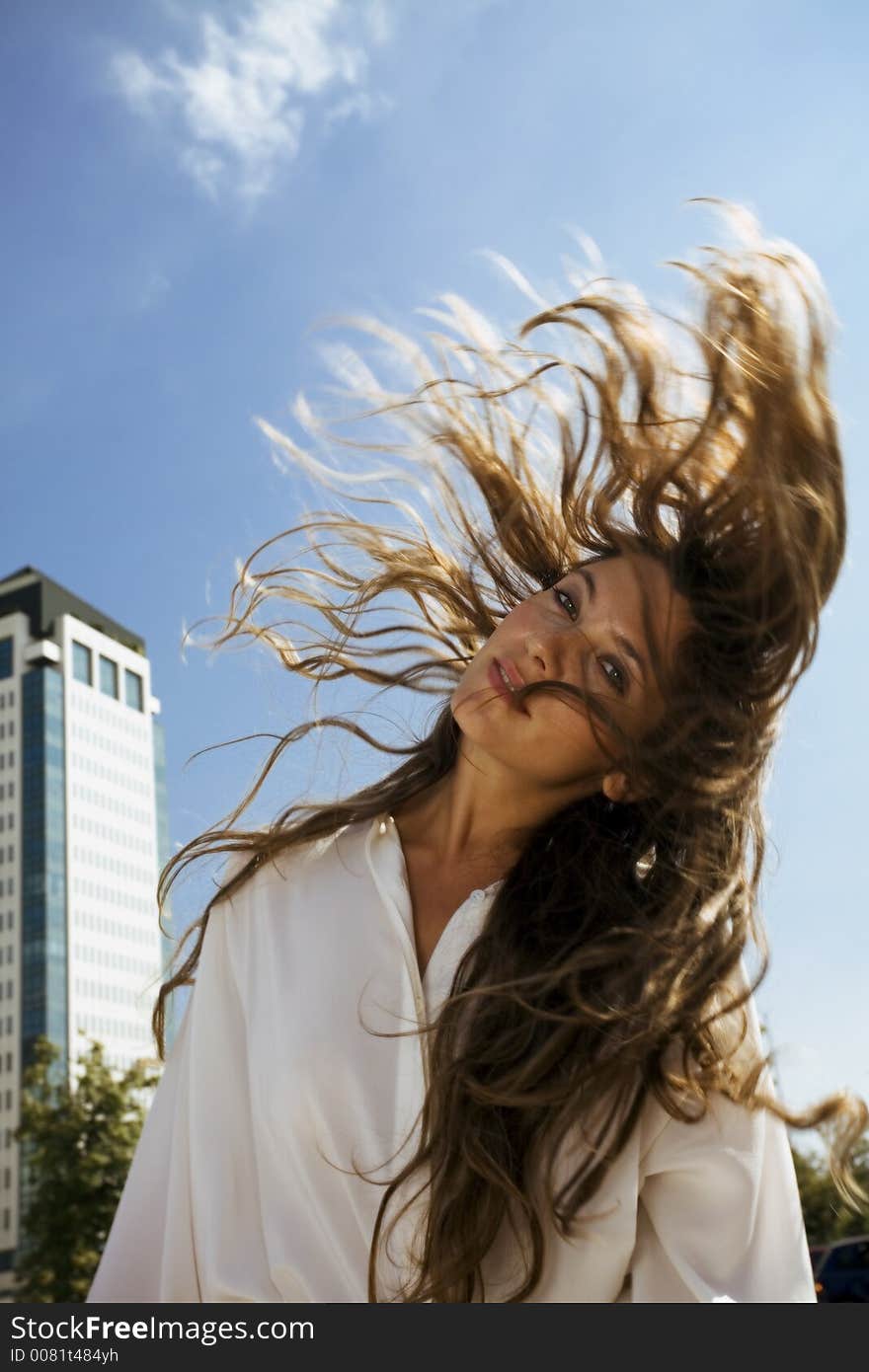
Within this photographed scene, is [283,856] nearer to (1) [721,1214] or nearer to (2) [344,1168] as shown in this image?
(2) [344,1168]

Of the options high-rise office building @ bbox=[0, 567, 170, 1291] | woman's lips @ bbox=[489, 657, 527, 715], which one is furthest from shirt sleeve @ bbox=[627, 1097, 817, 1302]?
high-rise office building @ bbox=[0, 567, 170, 1291]

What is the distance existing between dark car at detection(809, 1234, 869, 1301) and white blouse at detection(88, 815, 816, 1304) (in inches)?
379

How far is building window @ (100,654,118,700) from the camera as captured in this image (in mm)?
90438

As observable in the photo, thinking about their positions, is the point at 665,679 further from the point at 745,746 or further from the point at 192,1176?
the point at 192,1176

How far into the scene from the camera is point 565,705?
2.68 m

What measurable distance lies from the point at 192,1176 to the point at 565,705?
3.79ft

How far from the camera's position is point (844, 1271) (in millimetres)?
11492

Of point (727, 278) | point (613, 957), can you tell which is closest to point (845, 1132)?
point (613, 957)

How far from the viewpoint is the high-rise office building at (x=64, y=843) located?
3137 inches

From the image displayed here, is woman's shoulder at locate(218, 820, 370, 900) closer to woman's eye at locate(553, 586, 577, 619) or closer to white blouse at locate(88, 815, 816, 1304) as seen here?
white blouse at locate(88, 815, 816, 1304)

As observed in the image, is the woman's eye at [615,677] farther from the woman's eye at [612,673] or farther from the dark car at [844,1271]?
the dark car at [844,1271]

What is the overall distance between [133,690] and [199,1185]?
9441 cm

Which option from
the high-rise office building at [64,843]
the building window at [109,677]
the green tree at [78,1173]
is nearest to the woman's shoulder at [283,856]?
the green tree at [78,1173]

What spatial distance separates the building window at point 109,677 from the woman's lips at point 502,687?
89848 mm
